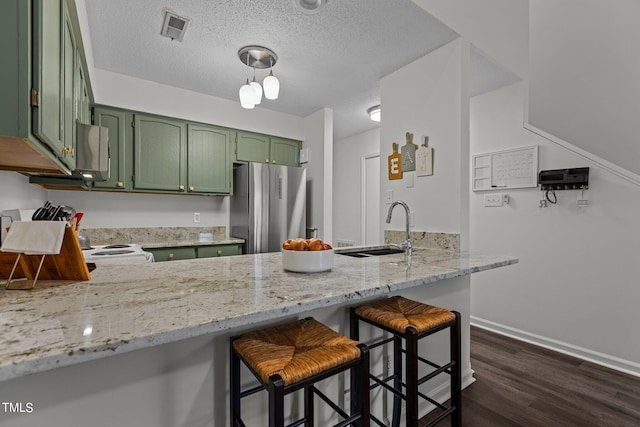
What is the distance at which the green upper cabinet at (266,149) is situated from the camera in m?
3.57

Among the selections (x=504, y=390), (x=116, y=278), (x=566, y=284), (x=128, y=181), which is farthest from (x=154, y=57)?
(x=566, y=284)

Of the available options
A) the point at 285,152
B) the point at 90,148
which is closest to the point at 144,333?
the point at 90,148

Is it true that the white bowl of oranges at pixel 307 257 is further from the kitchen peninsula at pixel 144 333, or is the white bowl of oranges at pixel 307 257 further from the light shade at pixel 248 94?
the light shade at pixel 248 94

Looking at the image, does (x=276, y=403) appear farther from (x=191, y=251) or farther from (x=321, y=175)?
(x=321, y=175)

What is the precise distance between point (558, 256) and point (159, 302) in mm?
3054

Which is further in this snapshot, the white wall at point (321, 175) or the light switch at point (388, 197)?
the white wall at point (321, 175)

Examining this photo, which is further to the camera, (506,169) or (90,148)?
(506,169)

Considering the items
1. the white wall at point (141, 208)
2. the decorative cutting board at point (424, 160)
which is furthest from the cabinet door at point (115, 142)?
the decorative cutting board at point (424, 160)

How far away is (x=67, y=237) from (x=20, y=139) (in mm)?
320

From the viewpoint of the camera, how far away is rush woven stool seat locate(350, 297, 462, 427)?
1.16 metres

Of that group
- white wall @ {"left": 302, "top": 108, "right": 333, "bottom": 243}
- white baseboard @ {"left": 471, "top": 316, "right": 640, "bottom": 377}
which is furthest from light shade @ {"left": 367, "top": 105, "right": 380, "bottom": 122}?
white baseboard @ {"left": 471, "top": 316, "right": 640, "bottom": 377}

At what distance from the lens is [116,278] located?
112cm

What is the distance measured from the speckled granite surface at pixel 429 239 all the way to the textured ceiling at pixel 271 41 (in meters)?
1.44

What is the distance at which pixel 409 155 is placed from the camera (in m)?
2.44
